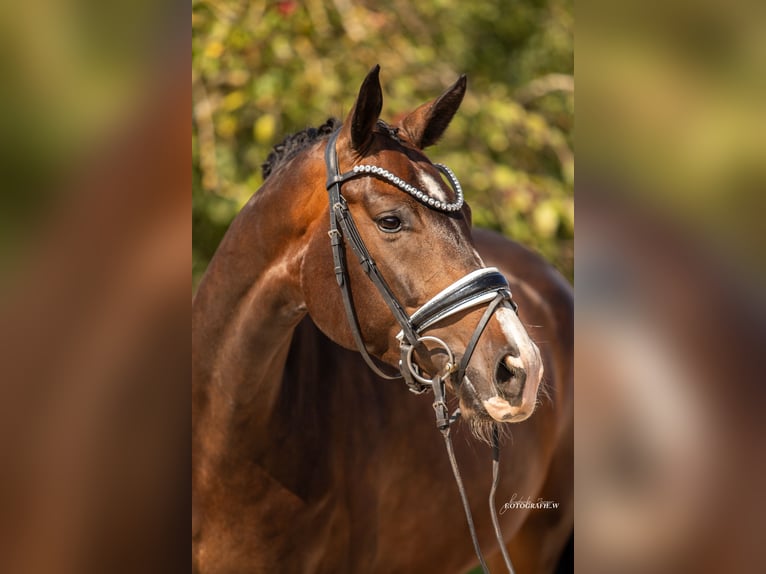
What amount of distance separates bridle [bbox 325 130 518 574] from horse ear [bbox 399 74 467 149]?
0.14 meters

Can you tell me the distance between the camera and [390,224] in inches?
64.9

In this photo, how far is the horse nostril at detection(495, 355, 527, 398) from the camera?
58.8 inches

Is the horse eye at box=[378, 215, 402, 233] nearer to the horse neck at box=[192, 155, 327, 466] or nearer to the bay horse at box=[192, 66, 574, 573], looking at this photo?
the bay horse at box=[192, 66, 574, 573]

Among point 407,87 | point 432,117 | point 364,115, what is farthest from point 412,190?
point 407,87

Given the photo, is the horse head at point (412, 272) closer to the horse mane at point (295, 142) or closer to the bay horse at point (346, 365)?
the bay horse at point (346, 365)

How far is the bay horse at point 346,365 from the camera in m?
1.60

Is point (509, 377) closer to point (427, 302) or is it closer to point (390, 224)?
point (427, 302)

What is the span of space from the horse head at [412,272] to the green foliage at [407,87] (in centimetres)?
132

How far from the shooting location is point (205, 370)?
1.93m

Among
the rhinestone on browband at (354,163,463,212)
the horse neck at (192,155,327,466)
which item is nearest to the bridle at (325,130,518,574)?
the rhinestone on browband at (354,163,463,212)

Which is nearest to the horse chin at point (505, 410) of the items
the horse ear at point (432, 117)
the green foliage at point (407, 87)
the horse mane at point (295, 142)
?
the horse ear at point (432, 117)
